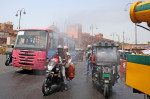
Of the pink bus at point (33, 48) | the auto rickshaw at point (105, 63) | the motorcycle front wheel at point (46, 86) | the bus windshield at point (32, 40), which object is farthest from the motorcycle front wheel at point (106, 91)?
the bus windshield at point (32, 40)

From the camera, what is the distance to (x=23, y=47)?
837cm

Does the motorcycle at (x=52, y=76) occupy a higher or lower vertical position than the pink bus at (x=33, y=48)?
lower

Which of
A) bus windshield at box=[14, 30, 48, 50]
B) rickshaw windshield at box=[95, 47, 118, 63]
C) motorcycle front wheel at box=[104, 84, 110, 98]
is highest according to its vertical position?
bus windshield at box=[14, 30, 48, 50]

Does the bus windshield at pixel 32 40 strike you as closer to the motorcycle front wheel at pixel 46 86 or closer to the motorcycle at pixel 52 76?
the motorcycle at pixel 52 76

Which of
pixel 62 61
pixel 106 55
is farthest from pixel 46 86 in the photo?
pixel 106 55

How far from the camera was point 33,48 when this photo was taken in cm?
820

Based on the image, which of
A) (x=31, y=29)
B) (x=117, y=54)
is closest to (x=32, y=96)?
(x=117, y=54)

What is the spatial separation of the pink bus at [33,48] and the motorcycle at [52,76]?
10.1 feet

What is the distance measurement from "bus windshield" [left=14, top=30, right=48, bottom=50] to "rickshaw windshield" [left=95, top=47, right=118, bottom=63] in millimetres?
3787

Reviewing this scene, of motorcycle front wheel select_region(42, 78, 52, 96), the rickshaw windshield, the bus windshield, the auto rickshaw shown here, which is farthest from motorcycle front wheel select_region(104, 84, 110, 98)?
the bus windshield

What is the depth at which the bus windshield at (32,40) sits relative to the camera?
27.6 feet

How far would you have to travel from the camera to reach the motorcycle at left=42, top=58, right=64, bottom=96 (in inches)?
179

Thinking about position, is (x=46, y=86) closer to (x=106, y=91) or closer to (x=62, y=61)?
(x=62, y=61)

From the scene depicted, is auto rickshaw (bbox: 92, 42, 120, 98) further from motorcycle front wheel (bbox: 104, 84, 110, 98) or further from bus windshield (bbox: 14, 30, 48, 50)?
bus windshield (bbox: 14, 30, 48, 50)
